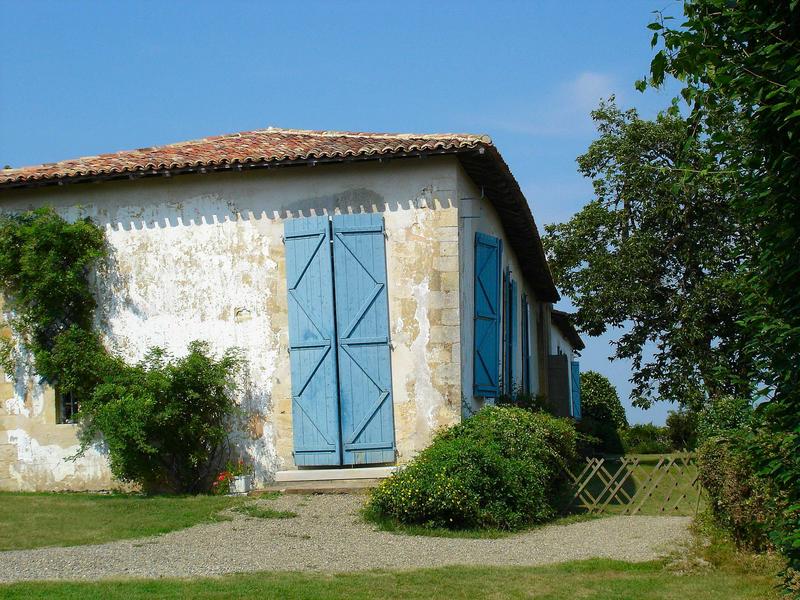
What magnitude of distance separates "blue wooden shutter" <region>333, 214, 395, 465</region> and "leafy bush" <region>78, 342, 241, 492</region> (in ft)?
5.20

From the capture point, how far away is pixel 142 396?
41.2 feet

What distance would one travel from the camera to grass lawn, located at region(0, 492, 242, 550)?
9820 mm

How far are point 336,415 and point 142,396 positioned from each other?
2.52 m

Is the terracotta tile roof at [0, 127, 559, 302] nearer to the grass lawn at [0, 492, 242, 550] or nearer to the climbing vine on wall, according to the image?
the climbing vine on wall

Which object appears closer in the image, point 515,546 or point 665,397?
point 515,546

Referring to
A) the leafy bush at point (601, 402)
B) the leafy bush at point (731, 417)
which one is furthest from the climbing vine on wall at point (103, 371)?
the leafy bush at point (601, 402)

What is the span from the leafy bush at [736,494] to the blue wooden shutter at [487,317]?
4692 millimetres

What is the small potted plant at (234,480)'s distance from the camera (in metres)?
12.7

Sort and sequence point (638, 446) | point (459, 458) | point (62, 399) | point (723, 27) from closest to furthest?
point (723, 27) < point (459, 458) < point (62, 399) < point (638, 446)

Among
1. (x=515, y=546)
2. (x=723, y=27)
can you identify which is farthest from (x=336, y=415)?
(x=723, y=27)

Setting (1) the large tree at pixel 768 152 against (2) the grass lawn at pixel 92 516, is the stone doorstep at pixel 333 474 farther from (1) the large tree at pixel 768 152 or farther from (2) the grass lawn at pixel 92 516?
(1) the large tree at pixel 768 152

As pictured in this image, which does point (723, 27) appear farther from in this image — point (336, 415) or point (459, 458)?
point (336, 415)

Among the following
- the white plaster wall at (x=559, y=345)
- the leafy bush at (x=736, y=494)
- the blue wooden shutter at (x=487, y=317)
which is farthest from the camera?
the white plaster wall at (x=559, y=345)

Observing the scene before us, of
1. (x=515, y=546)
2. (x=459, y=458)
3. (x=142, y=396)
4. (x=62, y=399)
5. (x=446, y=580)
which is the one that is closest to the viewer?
(x=446, y=580)
